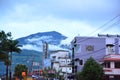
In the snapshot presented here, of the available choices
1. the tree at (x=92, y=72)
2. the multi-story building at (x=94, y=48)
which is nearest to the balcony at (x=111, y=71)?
the tree at (x=92, y=72)

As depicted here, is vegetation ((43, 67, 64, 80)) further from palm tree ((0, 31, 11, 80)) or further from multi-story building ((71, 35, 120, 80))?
palm tree ((0, 31, 11, 80))

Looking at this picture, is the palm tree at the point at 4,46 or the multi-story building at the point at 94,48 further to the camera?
the multi-story building at the point at 94,48

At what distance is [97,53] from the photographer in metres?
109

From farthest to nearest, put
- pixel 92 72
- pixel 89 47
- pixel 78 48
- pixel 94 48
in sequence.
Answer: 1. pixel 78 48
2. pixel 89 47
3. pixel 94 48
4. pixel 92 72

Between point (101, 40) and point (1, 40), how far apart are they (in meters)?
30.8

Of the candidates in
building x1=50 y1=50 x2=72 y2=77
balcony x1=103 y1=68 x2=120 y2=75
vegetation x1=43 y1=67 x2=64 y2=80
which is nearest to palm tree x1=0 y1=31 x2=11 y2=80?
balcony x1=103 y1=68 x2=120 y2=75

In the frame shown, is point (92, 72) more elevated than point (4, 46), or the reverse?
point (4, 46)

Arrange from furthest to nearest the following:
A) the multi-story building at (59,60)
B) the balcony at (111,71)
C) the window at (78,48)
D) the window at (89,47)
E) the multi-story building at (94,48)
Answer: the multi-story building at (59,60), the window at (89,47), the window at (78,48), the multi-story building at (94,48), the balcony at (111,71)

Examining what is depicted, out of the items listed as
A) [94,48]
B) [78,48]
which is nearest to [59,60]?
[78,48]

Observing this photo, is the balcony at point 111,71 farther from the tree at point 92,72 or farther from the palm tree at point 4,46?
the palm tree at point 4,46

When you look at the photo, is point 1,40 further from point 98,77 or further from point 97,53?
point 97,53

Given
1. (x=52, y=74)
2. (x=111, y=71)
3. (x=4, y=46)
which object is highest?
(x=4, y=46)

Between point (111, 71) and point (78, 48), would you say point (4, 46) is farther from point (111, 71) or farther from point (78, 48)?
point (78, 48)

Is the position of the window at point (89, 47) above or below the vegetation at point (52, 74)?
above
